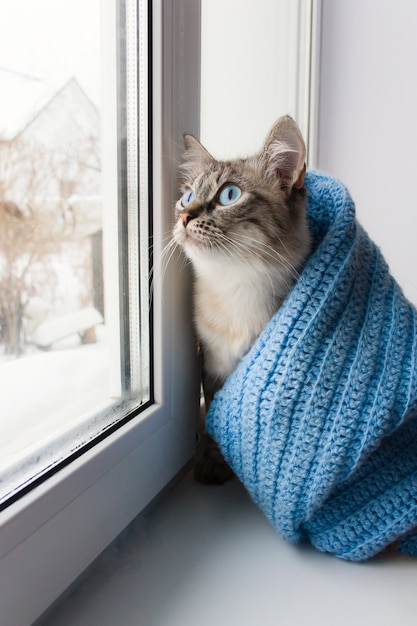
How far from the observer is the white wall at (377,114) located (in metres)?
1.27

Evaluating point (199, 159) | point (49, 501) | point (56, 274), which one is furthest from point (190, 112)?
point (49, 501)

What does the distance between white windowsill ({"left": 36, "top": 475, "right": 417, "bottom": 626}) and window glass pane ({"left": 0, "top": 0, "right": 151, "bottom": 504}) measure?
0.18 m

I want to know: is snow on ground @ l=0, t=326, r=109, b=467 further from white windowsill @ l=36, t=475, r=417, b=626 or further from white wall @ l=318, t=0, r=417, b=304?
white wall @ l=318, t=0, r=417, b=304

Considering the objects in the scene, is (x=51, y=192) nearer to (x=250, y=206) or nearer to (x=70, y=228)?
(x=70, y=228)

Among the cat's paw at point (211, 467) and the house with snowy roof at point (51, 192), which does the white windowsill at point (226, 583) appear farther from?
the house with snowy roof at point (51, 192)

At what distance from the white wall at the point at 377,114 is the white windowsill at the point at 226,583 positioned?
863 millimetres

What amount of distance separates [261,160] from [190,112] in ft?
0.48

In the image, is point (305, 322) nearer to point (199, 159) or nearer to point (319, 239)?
point (319, 239)

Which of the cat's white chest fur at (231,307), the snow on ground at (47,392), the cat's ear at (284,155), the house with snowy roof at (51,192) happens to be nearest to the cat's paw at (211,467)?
the cat's white chest fur at (231,307)

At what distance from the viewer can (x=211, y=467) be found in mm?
866

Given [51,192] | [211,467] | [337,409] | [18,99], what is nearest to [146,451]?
[211,467]

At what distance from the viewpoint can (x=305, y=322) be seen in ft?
2.12

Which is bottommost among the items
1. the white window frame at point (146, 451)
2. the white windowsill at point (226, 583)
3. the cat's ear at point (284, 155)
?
the white windowsill at point (226, 583)

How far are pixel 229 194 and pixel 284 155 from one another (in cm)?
11
